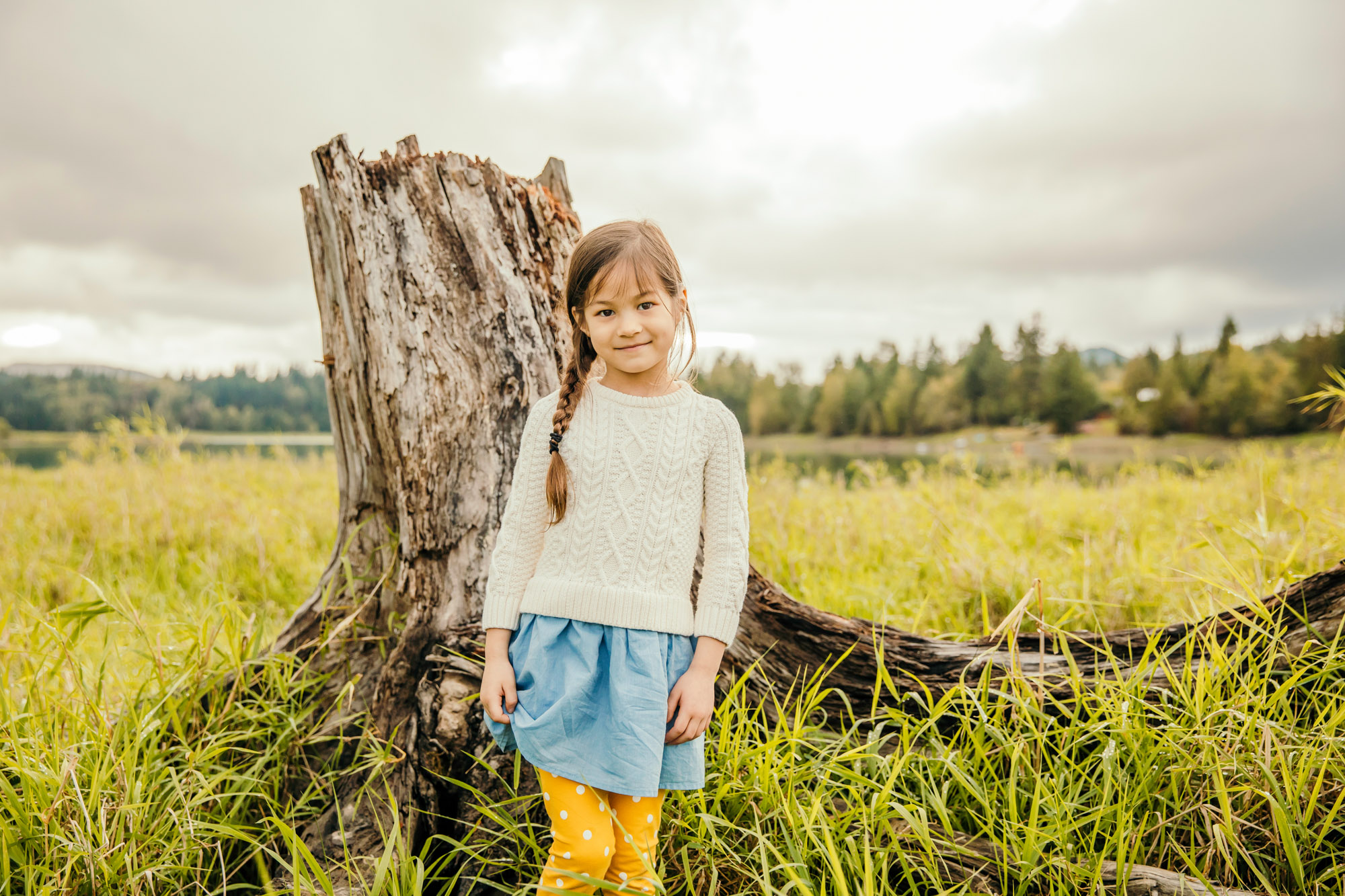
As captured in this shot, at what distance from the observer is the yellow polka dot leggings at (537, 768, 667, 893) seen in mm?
1537

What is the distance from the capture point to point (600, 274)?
1.62 m

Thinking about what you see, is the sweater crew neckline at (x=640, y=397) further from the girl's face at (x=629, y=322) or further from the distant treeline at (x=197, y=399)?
the distant treeline at (x=197, y=399)

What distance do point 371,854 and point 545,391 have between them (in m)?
1.58

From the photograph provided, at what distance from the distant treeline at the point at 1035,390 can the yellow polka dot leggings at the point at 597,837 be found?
36.5 m

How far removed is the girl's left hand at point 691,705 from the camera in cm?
156

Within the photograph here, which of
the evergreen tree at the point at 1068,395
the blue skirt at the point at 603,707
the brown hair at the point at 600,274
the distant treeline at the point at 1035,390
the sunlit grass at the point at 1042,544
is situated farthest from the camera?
the evergreen tree at the point at 1068,395

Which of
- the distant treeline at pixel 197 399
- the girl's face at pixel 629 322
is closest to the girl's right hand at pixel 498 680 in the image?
the girl's face at pixel 629 322

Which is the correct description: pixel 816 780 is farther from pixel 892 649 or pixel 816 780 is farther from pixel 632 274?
pixel 632 274

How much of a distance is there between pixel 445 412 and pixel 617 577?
3.62 ft

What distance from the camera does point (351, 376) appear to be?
2.56m

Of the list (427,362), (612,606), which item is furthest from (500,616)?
(427,362)

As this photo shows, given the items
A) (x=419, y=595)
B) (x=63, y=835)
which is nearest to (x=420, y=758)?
(x=419, y=595)

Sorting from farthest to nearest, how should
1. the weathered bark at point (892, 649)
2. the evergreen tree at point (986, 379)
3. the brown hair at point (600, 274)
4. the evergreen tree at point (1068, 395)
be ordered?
1. the evergreen tree at point (986, 379)
2. the evergreen tree at point (1068, 395)
3. the weathered bark at point (892, 649)
4. the brown hair at point (600, 274)

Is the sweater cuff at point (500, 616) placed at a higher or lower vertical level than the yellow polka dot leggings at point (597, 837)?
higher
